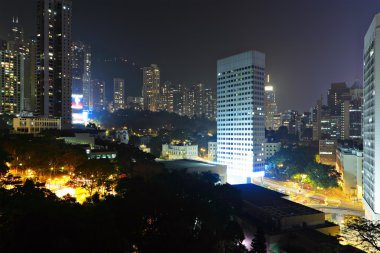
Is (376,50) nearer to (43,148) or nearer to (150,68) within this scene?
(43,148)

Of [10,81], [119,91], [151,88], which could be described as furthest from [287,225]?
[119,91]

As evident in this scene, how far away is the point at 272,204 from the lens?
2212 centimetres

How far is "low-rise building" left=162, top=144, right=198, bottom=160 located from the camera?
5381 centimetres

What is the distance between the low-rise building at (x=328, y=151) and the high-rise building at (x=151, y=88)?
215 feet

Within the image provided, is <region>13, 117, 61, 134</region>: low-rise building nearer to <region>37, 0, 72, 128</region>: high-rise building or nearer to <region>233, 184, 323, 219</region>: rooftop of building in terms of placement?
<region>37, 0, 72, 128</region>: high-rise building

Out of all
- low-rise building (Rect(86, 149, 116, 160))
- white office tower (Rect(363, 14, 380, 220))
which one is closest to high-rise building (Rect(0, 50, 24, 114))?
low-rise building (Rect(86, 149, 116, 160))

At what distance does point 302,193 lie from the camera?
37156 millimetres

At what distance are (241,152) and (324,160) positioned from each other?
18406mm

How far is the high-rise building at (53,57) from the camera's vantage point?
47781mm

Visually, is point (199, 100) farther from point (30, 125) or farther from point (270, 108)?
Answer: point (30, 125)

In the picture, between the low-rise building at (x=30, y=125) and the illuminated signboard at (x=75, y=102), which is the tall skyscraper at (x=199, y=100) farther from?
the low-rise building at (x=30, y=125)

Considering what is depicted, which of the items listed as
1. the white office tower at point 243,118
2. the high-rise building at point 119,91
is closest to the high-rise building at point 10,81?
the white office tower at point 243,118

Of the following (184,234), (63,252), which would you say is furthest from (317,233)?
(63,252)

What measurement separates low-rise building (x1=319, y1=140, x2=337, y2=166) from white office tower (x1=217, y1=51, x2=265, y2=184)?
15.7 m
